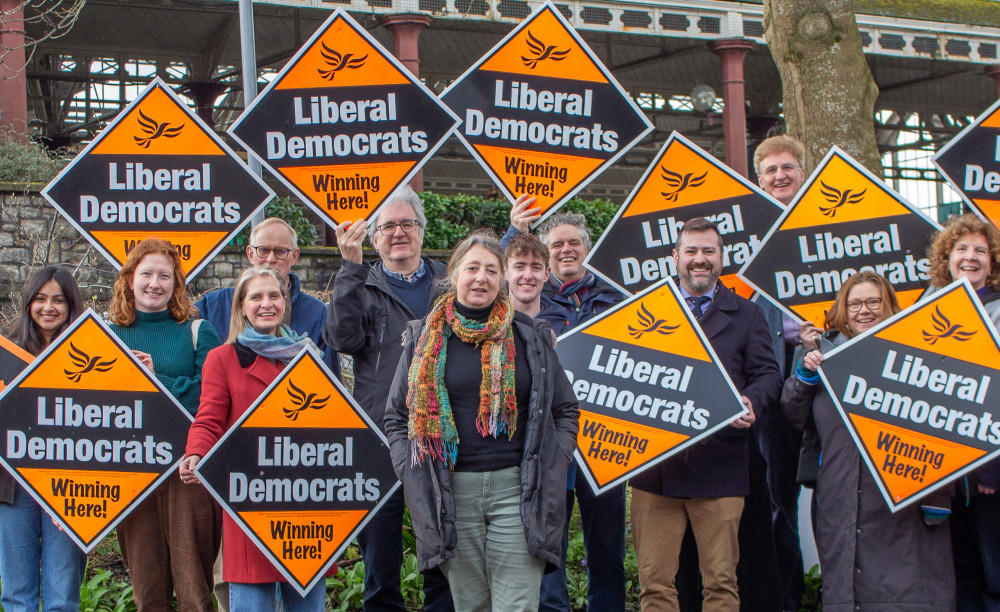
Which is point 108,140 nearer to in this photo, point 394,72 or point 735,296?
point 394,72

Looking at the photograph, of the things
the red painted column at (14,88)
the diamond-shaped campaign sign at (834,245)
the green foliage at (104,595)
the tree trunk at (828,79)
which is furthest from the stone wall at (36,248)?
the diamond-shaped campaign sign at (834,245)

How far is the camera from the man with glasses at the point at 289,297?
505 centimetres

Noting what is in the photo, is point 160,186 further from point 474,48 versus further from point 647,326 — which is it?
point 474,48

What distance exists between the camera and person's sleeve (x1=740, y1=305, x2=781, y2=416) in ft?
15.3

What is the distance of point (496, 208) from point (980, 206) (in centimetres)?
826

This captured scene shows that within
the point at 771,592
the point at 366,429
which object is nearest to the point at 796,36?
the point at 771,592

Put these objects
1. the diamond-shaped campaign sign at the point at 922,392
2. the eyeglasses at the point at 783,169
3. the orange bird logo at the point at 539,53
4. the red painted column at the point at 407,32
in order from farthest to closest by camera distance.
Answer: the red painted column at the point at 407,32, the eyeglasses at the point at 783,169, the orange bird logo at the point at 539,53, the diamond-shaped campaign sign at the point at 922,392

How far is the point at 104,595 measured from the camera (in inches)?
223

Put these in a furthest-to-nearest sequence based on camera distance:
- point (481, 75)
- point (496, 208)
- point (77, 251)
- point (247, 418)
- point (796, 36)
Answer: point (496, 208) < point (77, 251) < point (796, 36) < point (481, 75) < point (247, 418)

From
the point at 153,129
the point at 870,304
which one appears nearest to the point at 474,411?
the point at 870,304

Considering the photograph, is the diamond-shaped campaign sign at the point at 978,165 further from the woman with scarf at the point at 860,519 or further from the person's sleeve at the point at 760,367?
the person's sleeve at the point at 760,367

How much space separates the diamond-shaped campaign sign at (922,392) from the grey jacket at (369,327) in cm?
180

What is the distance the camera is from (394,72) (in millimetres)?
4973

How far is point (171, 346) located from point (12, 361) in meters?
0.66
